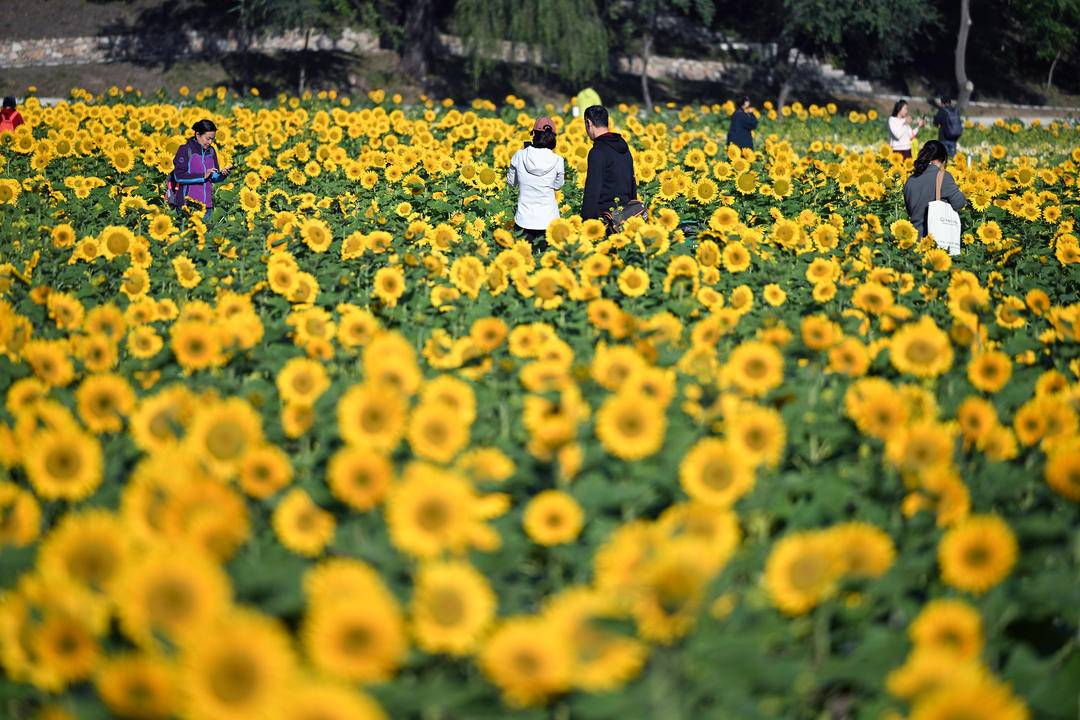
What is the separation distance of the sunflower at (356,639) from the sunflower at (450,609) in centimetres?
7

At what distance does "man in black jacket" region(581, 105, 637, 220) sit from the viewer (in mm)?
7172

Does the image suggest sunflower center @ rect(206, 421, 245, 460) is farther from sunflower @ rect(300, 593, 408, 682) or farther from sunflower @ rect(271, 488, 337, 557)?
sunflower @ rect(300, 593, 408, 682)

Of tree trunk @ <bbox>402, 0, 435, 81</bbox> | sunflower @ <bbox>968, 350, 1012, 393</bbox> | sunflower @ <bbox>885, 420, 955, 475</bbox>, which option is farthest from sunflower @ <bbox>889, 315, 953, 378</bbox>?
tree trunk @ <bbox>402, 0, 435, 81</bbox>

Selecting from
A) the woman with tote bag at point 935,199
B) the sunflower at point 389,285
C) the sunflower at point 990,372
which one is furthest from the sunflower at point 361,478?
the woman with tote bag at point 935,199

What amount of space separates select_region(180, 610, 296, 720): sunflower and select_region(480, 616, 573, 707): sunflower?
0.38 m

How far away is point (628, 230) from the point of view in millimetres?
5684

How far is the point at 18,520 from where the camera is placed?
2146 mm

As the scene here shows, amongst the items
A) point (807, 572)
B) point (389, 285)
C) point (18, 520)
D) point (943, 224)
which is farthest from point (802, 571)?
point (943, 224)

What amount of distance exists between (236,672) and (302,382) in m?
1.54

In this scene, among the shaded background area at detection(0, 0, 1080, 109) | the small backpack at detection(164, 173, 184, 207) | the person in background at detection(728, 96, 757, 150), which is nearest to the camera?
the small backpack at detection(164, 173, 184, 207)

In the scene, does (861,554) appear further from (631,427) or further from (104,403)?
(104,403)

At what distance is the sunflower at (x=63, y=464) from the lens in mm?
2311

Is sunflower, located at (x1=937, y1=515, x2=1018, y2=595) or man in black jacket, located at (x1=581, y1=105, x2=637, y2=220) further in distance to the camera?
man in black jacket, located at (x1=581, y1=105, x2=637, y2=220)

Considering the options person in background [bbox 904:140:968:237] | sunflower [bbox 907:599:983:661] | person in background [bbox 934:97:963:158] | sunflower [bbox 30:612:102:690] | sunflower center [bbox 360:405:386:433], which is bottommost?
sunflower [bbox 30:612:102:690]
